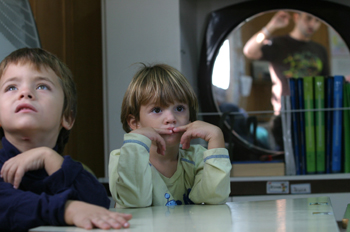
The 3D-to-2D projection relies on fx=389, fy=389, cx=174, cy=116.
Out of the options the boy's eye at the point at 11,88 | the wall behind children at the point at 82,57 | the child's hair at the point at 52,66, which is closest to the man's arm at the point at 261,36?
the wall behind children at the point at 82,57

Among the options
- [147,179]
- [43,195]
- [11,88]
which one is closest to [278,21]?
[147,179]

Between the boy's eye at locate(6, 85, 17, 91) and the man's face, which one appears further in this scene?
the man's face

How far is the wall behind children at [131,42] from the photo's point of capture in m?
1.43

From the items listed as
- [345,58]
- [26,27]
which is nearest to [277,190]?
[345,58]

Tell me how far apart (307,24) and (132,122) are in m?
1.00

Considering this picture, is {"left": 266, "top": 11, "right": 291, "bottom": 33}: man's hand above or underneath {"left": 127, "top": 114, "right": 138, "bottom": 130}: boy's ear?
above

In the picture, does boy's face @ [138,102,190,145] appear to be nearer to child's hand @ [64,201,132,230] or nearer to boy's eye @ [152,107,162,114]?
boy's eye @ [152,107,162,114]

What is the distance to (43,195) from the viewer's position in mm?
582

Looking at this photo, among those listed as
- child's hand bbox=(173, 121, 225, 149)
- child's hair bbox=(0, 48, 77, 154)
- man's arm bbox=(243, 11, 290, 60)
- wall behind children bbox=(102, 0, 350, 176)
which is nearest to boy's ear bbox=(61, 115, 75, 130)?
child's hair bbox=(0, 48, 77, 154)

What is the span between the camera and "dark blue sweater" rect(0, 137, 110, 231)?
0.56m

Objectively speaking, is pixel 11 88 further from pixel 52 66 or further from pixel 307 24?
pixel 307 24

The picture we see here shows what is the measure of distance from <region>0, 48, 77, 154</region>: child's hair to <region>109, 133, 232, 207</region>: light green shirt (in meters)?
0.14

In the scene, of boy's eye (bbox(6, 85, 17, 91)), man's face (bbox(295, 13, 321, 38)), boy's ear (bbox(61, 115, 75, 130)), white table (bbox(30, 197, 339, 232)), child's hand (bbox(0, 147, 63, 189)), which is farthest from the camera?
man's face (bbox(295, 13, 321, 38))

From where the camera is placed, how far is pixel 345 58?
165cm
